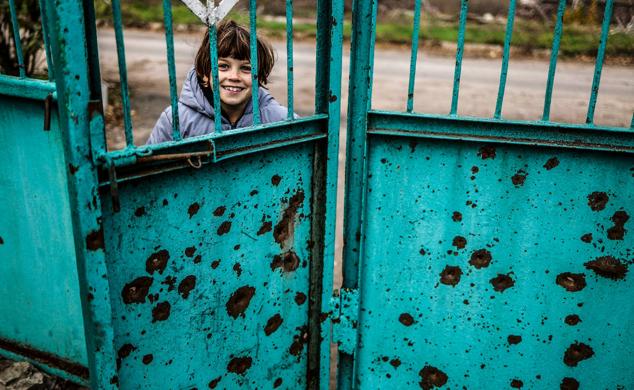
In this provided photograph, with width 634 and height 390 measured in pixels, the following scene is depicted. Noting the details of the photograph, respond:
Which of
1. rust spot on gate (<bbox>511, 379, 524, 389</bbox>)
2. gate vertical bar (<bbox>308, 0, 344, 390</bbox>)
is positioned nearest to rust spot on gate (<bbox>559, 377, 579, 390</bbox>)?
rust spot on gate (<bbox>511, 379, 524, 389</bbox>)

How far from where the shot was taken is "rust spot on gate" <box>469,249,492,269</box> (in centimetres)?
197

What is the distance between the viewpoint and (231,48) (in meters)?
1.86

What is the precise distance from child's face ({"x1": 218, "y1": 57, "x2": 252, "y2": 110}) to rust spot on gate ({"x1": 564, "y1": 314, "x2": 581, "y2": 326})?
1.53m

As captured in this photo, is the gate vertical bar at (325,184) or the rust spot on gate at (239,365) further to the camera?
the rust spot on gate at (239,365)

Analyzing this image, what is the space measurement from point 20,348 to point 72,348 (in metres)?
0.34

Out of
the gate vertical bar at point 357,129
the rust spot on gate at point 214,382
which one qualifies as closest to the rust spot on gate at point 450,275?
the gate vertical bar at point 357,129

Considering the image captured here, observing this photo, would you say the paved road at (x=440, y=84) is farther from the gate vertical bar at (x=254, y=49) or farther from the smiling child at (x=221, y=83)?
the gate vertical bar at (x=254, y=49)

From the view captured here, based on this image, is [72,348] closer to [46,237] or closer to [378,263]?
[46,237]

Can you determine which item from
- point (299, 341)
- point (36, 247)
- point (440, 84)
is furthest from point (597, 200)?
point (440, 84)

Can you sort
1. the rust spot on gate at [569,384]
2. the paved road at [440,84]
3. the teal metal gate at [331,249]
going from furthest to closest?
1. the paved road at [440,84]
2. the rust spot on gate at [569,384]
3. the teal metal gate at [331,249]

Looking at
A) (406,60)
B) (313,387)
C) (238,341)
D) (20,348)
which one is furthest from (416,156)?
(406,60)

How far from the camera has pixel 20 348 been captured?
2.35m

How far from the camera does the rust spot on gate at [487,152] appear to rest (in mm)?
1827

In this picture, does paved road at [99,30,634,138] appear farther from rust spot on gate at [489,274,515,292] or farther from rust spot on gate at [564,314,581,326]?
rust spot on gate at [564,314,581,326]
